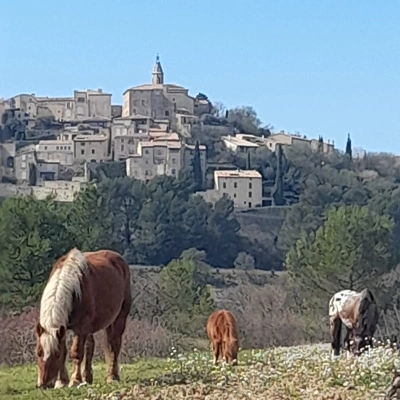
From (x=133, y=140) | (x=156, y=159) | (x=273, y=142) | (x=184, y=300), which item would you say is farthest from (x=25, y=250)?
(x=273, y=142)

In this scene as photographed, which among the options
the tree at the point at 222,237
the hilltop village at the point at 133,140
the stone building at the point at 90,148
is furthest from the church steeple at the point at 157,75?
the tree at the point at 222,237

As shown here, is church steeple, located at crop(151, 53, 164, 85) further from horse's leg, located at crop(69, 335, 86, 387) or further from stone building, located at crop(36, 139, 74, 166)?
horse's leg, located at crop(69, 335, 86, 387)

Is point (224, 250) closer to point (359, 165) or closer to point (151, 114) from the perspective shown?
point (359, 165)

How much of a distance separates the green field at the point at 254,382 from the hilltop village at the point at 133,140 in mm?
41719

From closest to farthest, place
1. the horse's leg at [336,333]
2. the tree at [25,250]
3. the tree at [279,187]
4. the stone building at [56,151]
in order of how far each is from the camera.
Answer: the horse's leg at [336,333] → the tree at [25,250] → the tree at [279,187] → the stone building at [56,151]

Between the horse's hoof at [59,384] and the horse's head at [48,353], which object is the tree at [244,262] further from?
the horse's head at [48,353]

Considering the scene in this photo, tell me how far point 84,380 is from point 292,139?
70.8 meters

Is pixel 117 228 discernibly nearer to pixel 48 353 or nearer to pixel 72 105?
pixel 48 353

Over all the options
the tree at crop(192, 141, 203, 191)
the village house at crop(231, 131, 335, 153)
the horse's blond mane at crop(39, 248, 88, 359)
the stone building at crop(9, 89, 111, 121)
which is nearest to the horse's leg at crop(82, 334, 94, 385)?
the horse's blond mane at crop(39, 248, 88, 359)

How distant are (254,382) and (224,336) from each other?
8.12 feet

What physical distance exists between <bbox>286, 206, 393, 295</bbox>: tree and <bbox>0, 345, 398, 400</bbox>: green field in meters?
15.3

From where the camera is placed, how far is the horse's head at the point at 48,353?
21.8 ft

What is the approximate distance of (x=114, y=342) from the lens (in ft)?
26.2

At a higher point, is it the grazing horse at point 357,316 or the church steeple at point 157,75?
the church steeple at point 157,75
